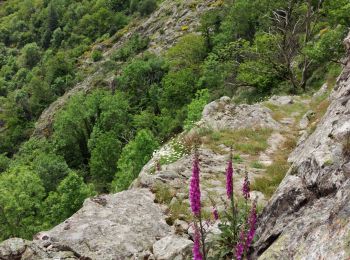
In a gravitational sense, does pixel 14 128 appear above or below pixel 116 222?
below

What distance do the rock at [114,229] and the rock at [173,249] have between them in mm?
664

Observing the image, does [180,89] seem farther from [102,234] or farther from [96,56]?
[96,56]

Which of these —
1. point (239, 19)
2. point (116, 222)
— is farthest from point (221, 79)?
point (116, 222)

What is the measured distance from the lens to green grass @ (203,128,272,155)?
670 inches

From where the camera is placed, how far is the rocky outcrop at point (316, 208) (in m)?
5.32

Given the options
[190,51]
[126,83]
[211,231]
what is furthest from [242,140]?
[126,83]

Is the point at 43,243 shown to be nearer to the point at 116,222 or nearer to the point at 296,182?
the point at 116,222

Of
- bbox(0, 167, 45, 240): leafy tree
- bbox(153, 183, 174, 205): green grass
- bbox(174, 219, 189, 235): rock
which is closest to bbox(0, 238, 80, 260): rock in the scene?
bbox(174, 219, 189, 235): rock

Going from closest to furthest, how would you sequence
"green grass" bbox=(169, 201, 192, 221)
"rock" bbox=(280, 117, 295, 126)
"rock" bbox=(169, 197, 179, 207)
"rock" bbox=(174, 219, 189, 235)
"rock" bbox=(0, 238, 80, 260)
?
1. "rock" bbox=(0, 238, 80, 260)
2. "rock" bbox=(174, 219, 189, 235)
3. "green grass" bbox=(169, 201, 192, 221)
4. "rock" bbox=(169, 197, 179, 207)
5. "rock" bbox=(280, 117, 295, 126)

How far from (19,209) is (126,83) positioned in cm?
4111

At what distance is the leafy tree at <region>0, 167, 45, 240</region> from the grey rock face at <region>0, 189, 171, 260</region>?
2612 cm

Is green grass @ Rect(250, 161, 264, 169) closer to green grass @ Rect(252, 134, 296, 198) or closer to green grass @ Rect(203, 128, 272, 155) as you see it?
green grass @ Rect(252, 134, 296, 198)

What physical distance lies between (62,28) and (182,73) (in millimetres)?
101231

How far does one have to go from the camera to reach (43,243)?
10.6 m
